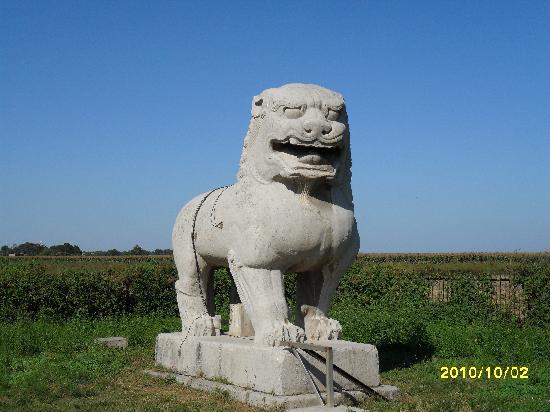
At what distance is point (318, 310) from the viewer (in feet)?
22.9

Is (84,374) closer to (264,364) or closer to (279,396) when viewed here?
(264,364)

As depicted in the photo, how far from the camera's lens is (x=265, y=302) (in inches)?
251

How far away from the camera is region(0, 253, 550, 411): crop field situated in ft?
21.3

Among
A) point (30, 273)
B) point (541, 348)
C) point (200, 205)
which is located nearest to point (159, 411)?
point (200, 205)

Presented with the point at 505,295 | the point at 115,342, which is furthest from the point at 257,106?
the point at 505,295

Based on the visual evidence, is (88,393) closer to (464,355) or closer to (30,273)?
(464,355)

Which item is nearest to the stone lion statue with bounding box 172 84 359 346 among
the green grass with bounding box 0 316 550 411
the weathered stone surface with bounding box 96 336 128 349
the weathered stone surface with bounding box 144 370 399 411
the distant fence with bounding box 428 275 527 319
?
the weathered stone surface with bounding box 144 370 399 411

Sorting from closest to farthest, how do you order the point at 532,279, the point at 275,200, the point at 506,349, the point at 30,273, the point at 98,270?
the point at 275,200 < the point at 506,349 < the point at 532,279 < the point at 30,273 < the point at 98,270

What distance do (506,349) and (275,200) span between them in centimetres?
426

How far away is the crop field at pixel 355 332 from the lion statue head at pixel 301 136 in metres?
2.14
